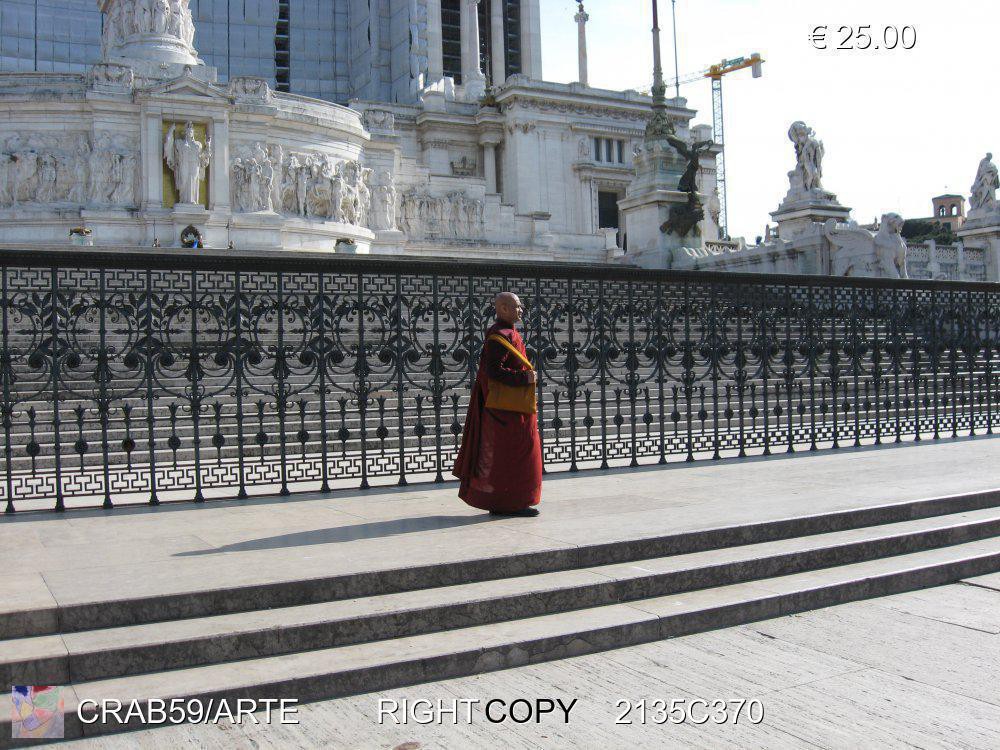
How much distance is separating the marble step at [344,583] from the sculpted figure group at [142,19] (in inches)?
1449

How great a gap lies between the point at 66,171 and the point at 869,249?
25287 mm

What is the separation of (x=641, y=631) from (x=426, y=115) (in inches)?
1929

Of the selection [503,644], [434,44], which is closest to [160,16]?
[434,44]

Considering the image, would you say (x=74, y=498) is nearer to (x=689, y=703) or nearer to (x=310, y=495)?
(x=310, y=495)

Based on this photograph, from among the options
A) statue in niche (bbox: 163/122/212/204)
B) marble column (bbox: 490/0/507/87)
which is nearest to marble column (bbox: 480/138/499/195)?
marble column (bbox: 490/0/507/87)

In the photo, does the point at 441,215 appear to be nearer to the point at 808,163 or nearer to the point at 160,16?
the point at 160,16

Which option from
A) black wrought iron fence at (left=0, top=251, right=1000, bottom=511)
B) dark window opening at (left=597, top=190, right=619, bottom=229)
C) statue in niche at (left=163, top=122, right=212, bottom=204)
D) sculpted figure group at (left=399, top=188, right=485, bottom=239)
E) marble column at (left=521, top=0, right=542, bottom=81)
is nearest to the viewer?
black wrought iron fence at (left=0, top=251, right=1000, bottom=511)

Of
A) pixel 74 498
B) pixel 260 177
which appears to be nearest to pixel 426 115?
pixel 260 177

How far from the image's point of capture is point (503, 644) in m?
4.89

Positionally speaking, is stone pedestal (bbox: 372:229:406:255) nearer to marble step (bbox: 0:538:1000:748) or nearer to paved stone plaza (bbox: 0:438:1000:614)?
paved stone plaza (bbox: 0:438:1000:614)

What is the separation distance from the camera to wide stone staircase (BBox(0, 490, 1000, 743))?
446 cm

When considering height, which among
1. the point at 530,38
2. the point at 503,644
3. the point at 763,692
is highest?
the point at 530,38

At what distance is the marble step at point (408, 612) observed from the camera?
4.46m

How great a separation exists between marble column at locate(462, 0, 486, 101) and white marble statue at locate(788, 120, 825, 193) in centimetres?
3195
